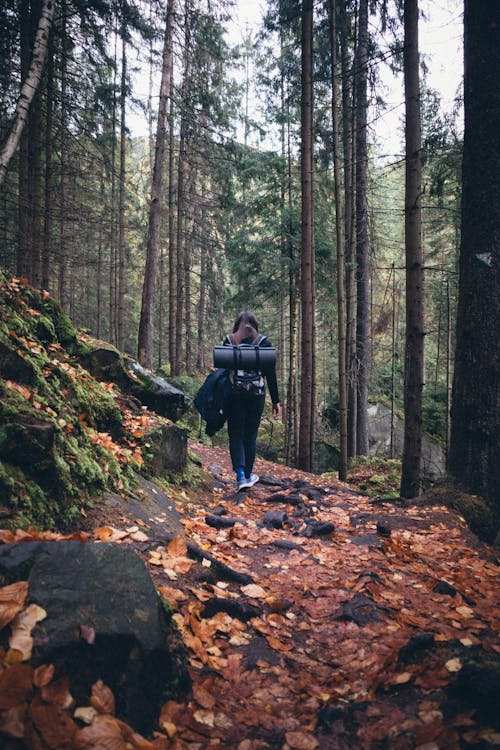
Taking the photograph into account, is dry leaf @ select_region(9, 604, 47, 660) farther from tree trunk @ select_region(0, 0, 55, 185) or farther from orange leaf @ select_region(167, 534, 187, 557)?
tree trunk @ select_region(0, 0, 55, 185)

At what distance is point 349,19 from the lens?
1087 centimetres

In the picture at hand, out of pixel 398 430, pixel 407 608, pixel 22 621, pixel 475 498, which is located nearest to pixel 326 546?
pixel 407 608

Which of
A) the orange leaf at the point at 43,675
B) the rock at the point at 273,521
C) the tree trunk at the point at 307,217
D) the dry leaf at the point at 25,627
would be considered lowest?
the rock at the point at 273,521

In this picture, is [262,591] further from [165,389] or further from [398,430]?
[398,430]

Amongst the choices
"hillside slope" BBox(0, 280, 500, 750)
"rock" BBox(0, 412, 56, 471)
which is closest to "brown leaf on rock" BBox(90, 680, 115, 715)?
"hillside slope" BBox(0, 280, 500, 750)

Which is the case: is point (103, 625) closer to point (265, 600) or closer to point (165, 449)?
point (265, 600)

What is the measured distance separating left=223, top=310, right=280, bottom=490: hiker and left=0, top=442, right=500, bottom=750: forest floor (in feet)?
3.63

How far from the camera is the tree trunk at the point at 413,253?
6250 millimetres

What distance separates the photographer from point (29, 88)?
24.5 ft

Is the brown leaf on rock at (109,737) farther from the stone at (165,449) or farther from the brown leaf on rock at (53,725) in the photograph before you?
the stone at (165,449)

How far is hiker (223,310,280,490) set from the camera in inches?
212

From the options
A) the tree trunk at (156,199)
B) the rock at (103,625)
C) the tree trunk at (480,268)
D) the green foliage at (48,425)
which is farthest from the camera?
the tree trunk at (156,199)

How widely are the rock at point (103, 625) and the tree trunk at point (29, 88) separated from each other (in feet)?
24.9

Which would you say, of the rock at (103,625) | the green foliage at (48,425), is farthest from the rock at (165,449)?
the rock at (103,625)
